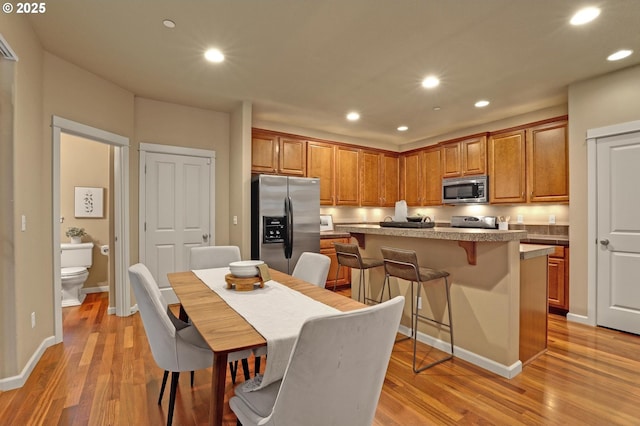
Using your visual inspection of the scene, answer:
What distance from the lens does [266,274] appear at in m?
1.95

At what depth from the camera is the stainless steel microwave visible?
4598 mm

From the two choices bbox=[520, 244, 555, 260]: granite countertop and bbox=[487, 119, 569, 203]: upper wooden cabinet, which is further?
bbox=[487, 119, 569, 203]: upper wooden cabinet

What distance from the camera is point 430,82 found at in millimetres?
3352

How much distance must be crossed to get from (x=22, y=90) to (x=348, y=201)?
416 cm

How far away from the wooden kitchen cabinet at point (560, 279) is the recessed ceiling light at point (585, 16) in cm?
233

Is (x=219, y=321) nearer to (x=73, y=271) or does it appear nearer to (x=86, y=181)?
(x=73, y=271)

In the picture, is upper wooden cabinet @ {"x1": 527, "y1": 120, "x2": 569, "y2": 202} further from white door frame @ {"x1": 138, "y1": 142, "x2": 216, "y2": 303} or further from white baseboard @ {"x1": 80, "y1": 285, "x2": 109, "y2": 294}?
white baseboard @ {"x1": 80, "y1": 285, "x2": 109, "y2": 294}

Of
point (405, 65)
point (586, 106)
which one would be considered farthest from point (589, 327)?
point (405, 65)

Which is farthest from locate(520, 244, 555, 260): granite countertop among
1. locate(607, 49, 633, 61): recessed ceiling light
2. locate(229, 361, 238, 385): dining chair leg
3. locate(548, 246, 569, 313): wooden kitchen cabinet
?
locate(229, 361, 238, 385): dining chair leg

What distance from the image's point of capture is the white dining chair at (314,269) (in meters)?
2.24

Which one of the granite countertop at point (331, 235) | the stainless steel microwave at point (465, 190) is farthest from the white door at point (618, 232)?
the granite countertop at point (331, 235)

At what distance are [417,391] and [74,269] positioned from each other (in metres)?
4.40

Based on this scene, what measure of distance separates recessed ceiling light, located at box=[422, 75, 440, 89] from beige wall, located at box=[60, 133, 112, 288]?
14.1ft

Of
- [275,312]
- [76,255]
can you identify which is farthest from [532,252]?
[76,255]
